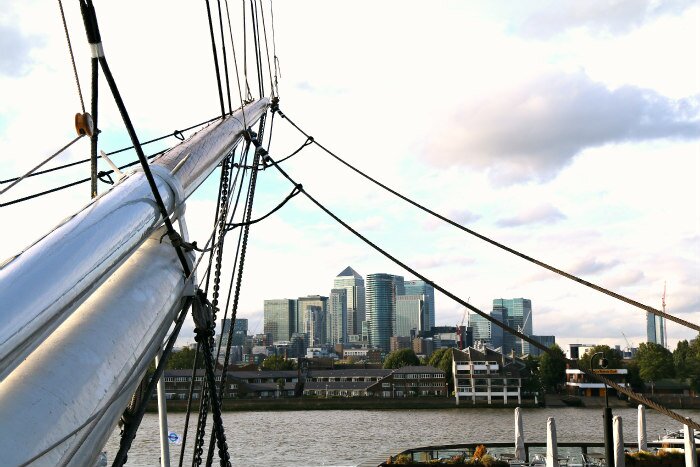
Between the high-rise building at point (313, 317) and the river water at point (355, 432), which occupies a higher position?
the high-rise building at point (313, 317)

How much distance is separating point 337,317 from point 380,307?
1558 cm

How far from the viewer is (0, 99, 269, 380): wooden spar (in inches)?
57.9

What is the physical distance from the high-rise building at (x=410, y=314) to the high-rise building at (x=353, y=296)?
8053 millimetres

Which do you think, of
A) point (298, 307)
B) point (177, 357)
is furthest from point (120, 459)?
point (298, 307)

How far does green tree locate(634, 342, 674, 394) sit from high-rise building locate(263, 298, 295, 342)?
10751 cm

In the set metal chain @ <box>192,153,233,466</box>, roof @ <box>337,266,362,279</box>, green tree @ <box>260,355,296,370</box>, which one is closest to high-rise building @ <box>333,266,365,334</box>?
roof @ <box>337,266,362,279</box>

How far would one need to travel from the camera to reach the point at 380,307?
533 ft

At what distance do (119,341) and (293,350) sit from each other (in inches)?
4870

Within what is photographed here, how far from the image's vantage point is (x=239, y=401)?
49844 millimetres

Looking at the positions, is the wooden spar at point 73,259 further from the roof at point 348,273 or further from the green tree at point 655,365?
the roof at point 348,273

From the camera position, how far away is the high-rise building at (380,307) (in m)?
161

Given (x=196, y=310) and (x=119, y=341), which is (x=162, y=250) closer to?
(x=196, y=310)

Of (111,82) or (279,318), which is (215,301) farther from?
A: (279,318)

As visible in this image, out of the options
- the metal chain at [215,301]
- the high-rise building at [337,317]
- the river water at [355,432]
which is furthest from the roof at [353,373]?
the high-rise building at [337,317]
